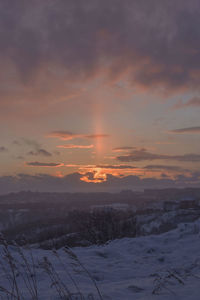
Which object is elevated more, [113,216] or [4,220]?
[113,216]

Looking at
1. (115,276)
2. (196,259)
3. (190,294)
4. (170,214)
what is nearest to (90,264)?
(115,276)

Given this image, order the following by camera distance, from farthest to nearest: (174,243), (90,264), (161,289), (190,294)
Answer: (174,243), (90,264), (161,289), (190,294)

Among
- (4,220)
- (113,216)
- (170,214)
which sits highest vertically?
(113,216)

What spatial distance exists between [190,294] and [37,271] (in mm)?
2945

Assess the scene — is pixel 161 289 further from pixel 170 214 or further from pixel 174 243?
pixel 170 214

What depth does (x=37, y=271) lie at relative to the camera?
5039 mm

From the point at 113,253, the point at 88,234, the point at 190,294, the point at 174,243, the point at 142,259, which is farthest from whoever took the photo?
the point at 88,234

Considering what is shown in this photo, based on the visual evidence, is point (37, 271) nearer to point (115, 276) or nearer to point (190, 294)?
point (115, 276)

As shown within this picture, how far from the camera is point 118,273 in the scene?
15.7ft

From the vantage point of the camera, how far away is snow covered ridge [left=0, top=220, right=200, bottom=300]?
3.35m

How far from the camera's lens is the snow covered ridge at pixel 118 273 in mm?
3352

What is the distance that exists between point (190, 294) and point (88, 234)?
11.0 m

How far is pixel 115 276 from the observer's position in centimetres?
462

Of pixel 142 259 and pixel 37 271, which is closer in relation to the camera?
pixel 37 271
